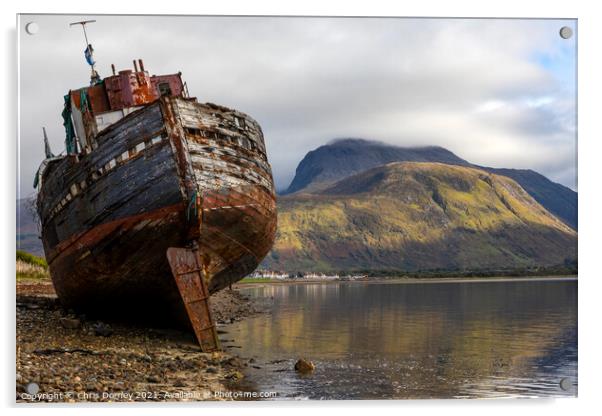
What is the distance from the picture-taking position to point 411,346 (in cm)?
1614

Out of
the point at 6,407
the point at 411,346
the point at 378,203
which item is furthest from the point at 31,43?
the point at 378,203

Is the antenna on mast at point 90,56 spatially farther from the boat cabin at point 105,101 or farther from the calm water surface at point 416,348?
the calm water surface at point 416,348

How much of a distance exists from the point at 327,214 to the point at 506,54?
58.6m

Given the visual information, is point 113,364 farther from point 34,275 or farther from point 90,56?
point 34,275

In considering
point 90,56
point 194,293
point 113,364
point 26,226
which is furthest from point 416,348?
point 90,56

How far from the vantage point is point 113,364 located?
11188 mm

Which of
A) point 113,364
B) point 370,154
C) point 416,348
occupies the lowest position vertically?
point 416,348

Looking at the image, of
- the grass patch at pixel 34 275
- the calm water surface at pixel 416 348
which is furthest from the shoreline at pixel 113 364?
the grass patch at pixel 34 275

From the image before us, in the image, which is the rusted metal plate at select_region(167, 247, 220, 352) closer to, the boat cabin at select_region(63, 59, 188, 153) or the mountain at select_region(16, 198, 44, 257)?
the mountain at select_region(16, 198, 44, 257)

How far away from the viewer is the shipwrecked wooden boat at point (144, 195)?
1293 centimetres

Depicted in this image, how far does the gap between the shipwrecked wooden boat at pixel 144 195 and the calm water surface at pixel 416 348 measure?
2465mm

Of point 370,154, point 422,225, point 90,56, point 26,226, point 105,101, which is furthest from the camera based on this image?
point 422,225

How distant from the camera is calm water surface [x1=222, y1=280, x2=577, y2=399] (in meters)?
11.4

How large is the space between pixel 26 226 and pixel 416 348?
9.14m
